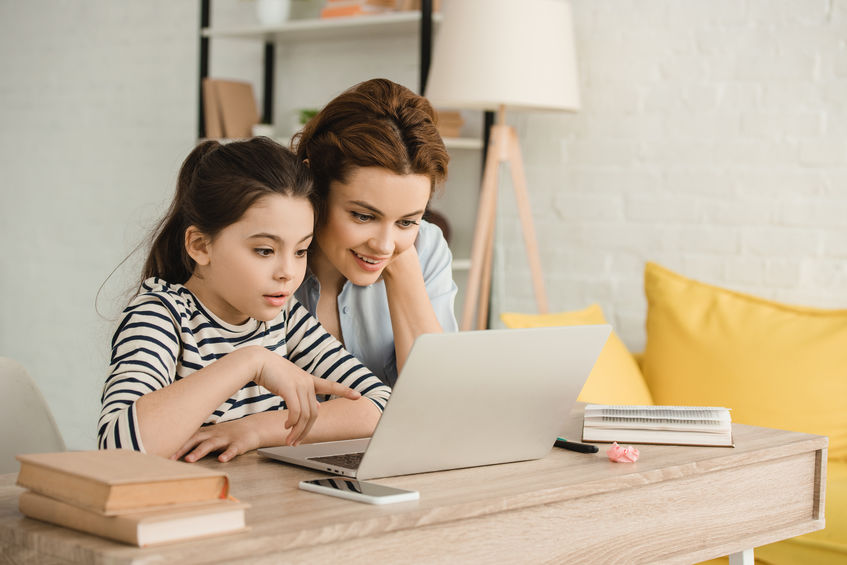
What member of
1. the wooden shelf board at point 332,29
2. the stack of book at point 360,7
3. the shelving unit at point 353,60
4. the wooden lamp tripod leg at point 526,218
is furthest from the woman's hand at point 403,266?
the stack of book at point 360,7

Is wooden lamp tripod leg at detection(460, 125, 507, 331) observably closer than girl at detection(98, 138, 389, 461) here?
No

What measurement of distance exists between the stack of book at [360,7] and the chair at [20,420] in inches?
88.1

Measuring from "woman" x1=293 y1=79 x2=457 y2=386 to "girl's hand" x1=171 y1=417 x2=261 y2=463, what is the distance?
0.44 m

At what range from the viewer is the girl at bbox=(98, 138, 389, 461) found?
1148 millimetres

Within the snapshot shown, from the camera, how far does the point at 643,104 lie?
315 centimetres

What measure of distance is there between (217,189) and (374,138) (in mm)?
308

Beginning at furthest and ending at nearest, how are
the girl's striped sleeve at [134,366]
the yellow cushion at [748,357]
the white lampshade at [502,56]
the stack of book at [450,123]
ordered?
1. the stack of book at [450,123]
2. the white lampshade at [502,56]
3. the yellow cushion at [748,357]
4. the girl's striped sleeve at [134,366]

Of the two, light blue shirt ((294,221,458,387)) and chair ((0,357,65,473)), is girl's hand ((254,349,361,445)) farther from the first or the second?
light blue shirt ((294,221,458,387))

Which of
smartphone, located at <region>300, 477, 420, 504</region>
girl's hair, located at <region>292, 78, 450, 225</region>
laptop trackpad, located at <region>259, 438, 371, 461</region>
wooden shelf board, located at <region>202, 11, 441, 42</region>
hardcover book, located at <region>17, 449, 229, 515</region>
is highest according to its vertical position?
wooden shelf board, located at <region>202, 11, 441, 42</region>

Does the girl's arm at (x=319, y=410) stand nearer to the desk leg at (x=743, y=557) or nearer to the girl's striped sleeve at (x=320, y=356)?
the girl's striped sleeve at (x=320, y=356)

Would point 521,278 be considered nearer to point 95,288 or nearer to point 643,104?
point 643,104

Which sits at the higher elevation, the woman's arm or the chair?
the woman's arm

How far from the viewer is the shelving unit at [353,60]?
11.0 feet

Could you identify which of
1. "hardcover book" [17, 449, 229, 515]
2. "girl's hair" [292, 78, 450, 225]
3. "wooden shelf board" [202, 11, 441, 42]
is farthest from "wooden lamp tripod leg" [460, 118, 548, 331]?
"hardcover book" [17, 449, 229, 515]
